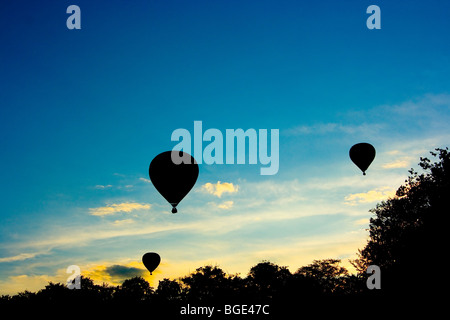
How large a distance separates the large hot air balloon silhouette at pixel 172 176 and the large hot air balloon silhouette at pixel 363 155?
42.1ft

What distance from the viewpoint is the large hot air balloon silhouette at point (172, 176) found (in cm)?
1839

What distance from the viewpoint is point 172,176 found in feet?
61.2

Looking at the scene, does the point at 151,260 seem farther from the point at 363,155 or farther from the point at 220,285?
the point at 220,285

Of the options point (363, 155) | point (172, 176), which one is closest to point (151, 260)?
point (172, 176)

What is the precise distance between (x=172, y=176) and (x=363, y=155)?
577 inches

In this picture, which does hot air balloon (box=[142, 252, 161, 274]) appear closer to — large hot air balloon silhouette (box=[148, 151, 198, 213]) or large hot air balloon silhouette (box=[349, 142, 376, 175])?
large hot air balloon silhouette (box=[148, 151, 198, 213])

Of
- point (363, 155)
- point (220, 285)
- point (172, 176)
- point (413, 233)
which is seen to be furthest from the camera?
point (220, 285)

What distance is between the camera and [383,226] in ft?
128

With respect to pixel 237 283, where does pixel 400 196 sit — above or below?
above

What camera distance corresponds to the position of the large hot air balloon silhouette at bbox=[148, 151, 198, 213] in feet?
60.3

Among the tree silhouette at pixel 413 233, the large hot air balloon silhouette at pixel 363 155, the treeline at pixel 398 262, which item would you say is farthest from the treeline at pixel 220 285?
the large hot air balloon silhouette at pixel 363 155
